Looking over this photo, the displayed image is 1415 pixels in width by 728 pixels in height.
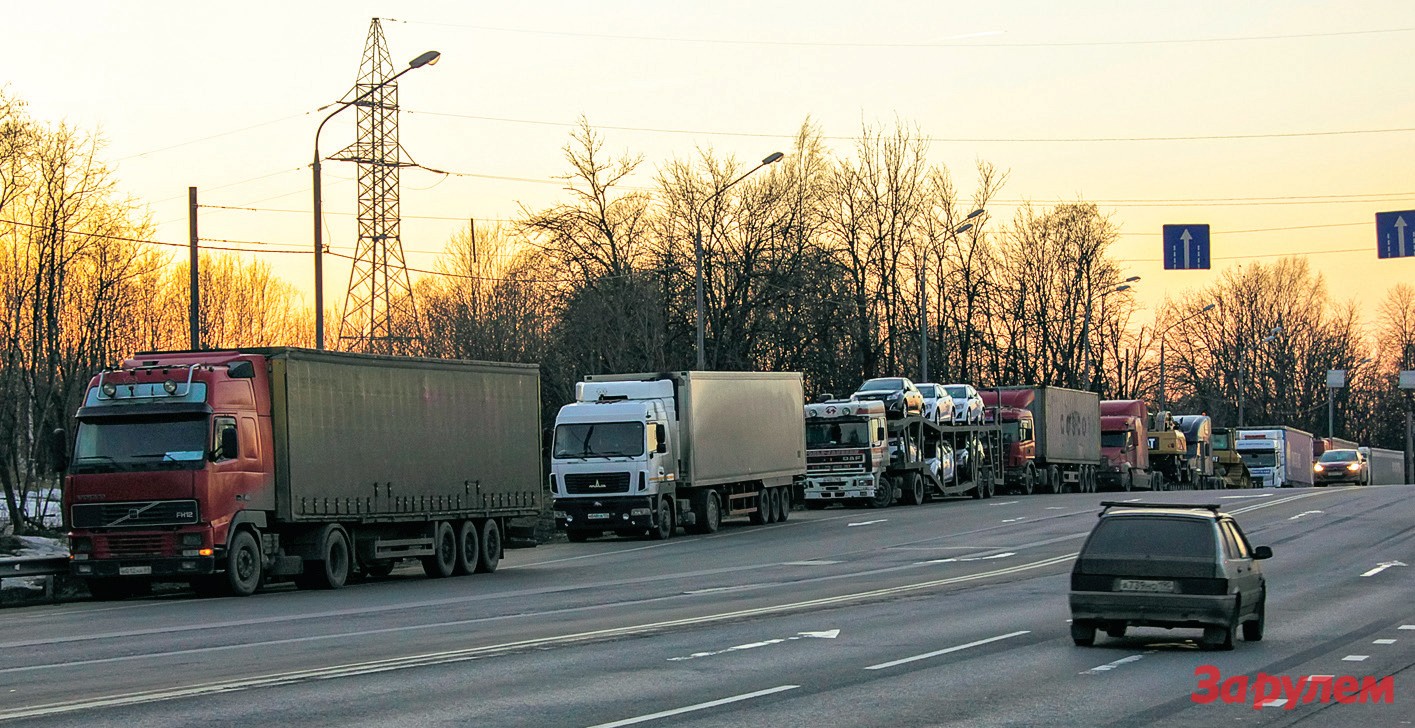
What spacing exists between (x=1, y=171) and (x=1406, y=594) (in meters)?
30.1

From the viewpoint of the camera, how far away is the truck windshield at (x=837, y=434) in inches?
1863

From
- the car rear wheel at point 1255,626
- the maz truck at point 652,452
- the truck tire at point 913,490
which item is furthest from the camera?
the truck tire at point 913,490

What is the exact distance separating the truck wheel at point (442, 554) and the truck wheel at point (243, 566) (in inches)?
149

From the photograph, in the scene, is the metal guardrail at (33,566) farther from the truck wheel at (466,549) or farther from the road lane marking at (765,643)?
the road lane marking at (765,643)

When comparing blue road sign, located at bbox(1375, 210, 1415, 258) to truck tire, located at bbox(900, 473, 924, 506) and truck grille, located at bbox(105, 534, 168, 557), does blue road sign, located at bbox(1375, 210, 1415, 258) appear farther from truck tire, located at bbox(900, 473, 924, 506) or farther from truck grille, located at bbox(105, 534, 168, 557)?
truck grille, located at bbox(105, 534, 168, 557)

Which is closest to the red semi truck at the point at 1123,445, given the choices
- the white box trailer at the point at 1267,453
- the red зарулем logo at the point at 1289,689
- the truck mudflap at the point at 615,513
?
the white box trailer at the point at 1267,453

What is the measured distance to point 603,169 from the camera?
208 ft

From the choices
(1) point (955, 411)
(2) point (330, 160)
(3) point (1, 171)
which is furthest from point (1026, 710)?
(1) point (955, 411)

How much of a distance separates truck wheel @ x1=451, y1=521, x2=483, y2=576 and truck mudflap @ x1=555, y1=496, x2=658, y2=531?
24.2 ft

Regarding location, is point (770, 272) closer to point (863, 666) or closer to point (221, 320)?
point (221, 320)

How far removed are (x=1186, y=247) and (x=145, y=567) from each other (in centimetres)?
2998

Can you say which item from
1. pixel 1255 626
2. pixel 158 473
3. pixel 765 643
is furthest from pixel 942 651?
pixel 158 473

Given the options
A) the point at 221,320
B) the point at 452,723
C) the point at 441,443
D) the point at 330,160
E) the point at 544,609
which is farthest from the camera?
the point at 221,320

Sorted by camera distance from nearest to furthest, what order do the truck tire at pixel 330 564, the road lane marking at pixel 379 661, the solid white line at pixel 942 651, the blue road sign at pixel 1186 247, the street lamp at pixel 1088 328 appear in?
the road lane marking at pixel 379 661, the solid white line at pixel 942 651, the truck tire at pixel 330 564, the blue road sign at pixel 1186 247, the street lamp at pixel 1088 328
